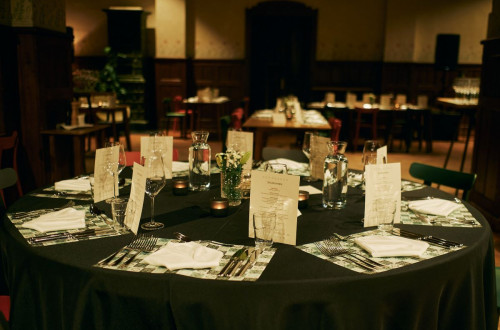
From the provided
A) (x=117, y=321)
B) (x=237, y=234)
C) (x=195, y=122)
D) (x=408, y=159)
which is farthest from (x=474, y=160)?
(x=195, y=122)

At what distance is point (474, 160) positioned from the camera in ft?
16.5

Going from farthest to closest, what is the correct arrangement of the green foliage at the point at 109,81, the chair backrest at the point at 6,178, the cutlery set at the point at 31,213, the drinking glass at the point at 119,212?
the green foliage at the point at 109,81, the chair backrest at the point at 6,178, the cutlery set at the point at 31,213, the drinking glass at the point at 119,212

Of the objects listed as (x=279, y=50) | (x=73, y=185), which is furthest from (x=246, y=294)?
(x=279, y=50)

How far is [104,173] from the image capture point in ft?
6.97

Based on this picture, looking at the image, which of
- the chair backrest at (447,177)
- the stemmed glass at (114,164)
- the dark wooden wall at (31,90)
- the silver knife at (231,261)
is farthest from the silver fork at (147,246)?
the dark wooden wall at (31,90)

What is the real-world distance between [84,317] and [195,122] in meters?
9.24

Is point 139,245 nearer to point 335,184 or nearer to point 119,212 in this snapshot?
point 119,212

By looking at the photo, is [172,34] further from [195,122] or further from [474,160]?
[474,160]

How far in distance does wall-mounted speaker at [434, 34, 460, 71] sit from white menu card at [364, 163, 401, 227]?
8.89 metres

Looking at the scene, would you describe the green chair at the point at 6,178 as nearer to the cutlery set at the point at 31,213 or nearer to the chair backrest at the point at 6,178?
the chair backrest at the point at 6,178

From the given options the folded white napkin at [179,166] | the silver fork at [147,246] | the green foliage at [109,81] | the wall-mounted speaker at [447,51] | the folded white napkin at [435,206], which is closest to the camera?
the silver fork at [147,246]

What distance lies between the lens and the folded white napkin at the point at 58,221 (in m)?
1.77

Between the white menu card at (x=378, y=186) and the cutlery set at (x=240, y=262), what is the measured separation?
21.0 inches

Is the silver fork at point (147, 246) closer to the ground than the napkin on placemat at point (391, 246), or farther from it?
closer to the ground
